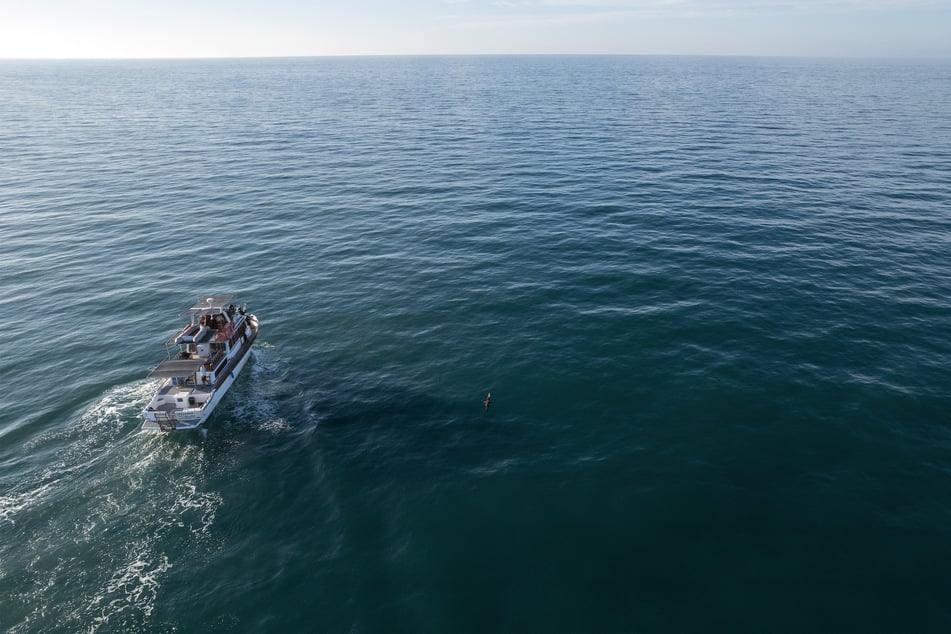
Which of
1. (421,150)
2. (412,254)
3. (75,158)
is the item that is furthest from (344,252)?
(75,158)

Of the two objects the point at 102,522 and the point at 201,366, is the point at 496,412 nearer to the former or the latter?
the point at 201,366

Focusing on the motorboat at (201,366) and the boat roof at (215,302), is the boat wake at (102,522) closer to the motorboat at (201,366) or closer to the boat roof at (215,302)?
the motorboat at (201,366)

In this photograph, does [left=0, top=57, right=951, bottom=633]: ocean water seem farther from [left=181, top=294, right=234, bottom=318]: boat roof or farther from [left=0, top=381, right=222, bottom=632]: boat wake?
[left=181, top=294, right=234, bottom=318]: boat roof

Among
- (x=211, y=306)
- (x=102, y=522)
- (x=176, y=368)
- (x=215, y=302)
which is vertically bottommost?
(x=102, y=522)

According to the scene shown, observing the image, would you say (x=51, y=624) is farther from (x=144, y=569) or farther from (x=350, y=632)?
(x=350, y=632)

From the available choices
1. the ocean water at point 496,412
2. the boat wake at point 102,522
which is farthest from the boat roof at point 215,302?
the boat wake at point 102,522

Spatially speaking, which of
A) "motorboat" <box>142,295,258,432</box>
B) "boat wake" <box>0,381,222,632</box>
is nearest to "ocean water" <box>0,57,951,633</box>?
"boat wake" <box>0,381,222,632</box>

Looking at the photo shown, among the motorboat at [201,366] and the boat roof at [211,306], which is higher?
the boat roof at [211,306]

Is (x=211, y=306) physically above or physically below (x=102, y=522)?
above

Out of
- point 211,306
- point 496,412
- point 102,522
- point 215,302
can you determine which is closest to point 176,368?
point 211,306
